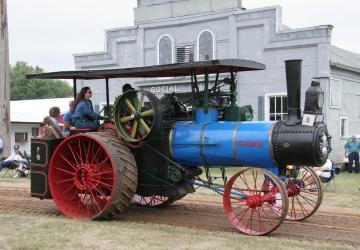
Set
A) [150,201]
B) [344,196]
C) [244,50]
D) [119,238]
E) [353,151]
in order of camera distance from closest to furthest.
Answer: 1. [119,238]
2. [150,201]
3. [344,196]
4. [353,151]
5. [244,50]

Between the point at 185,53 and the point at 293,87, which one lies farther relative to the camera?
the point at 185,53

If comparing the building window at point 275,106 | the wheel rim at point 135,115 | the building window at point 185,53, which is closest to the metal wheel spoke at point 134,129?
the wheel rim at point 135,115

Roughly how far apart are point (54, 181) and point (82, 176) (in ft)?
1.68

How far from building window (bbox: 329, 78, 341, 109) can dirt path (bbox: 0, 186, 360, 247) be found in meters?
9.41

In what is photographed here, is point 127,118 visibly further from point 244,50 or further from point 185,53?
point 185,53

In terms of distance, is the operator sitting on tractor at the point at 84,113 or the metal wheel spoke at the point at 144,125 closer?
the metal wheel spoke at the point at 144,125

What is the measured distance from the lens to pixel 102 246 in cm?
614

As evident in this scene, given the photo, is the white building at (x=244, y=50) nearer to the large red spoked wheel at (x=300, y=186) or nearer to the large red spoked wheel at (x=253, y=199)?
the large red spoked wheel at (x=300, y=186)

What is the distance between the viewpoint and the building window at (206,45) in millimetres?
20203

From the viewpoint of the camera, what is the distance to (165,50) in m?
21.2

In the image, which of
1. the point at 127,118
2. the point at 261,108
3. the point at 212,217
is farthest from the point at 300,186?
the point at 261,108

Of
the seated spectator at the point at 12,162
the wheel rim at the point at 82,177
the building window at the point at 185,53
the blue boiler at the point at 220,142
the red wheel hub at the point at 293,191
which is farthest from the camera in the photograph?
the building window at the point at 185,53

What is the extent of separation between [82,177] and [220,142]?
81.2 inches

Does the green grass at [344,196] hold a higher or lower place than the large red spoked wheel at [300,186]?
lower
